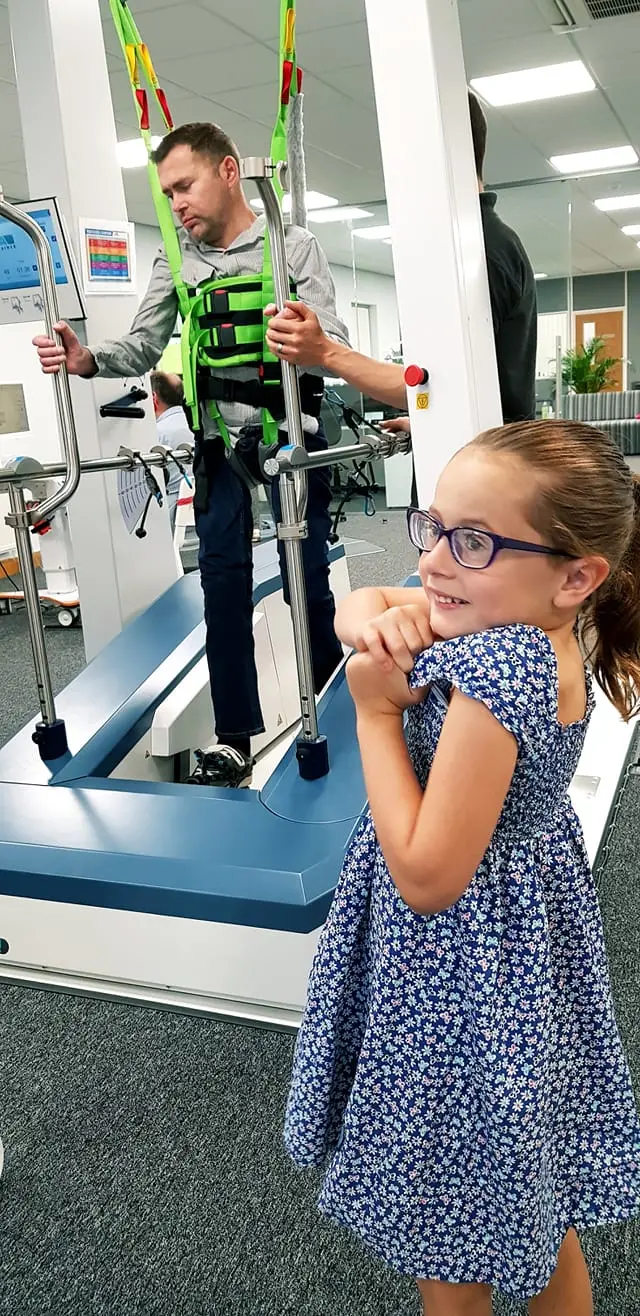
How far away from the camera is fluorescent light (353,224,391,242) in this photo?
10.5 meters

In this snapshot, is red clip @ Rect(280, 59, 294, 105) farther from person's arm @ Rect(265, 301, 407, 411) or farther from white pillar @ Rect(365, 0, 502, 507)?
person's arm @ Rect(265, 301, 407, 411)

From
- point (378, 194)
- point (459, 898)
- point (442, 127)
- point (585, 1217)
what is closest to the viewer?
point (459, 898)

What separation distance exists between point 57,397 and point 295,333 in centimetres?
65

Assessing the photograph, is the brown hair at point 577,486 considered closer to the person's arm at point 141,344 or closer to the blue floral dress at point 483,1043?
the blue floral dress at point 483,1043

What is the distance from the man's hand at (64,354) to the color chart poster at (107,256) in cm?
51

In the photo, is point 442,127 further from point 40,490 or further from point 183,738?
point 40,490

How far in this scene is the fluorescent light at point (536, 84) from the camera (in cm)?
623

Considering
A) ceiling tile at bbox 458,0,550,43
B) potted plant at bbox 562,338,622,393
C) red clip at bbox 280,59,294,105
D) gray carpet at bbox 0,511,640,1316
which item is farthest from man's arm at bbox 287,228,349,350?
Answer: potted plant at bbox 562,338,622,393

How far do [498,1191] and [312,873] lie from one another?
0.74m

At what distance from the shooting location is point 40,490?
19.9 ft

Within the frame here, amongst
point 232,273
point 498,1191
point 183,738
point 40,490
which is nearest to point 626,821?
point 183,738

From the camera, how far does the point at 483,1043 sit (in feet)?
3.00

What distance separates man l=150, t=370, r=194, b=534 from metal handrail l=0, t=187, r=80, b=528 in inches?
37.0

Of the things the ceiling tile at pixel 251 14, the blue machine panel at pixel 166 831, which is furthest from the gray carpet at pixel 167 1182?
the ceiling tile at pixel 251 14
